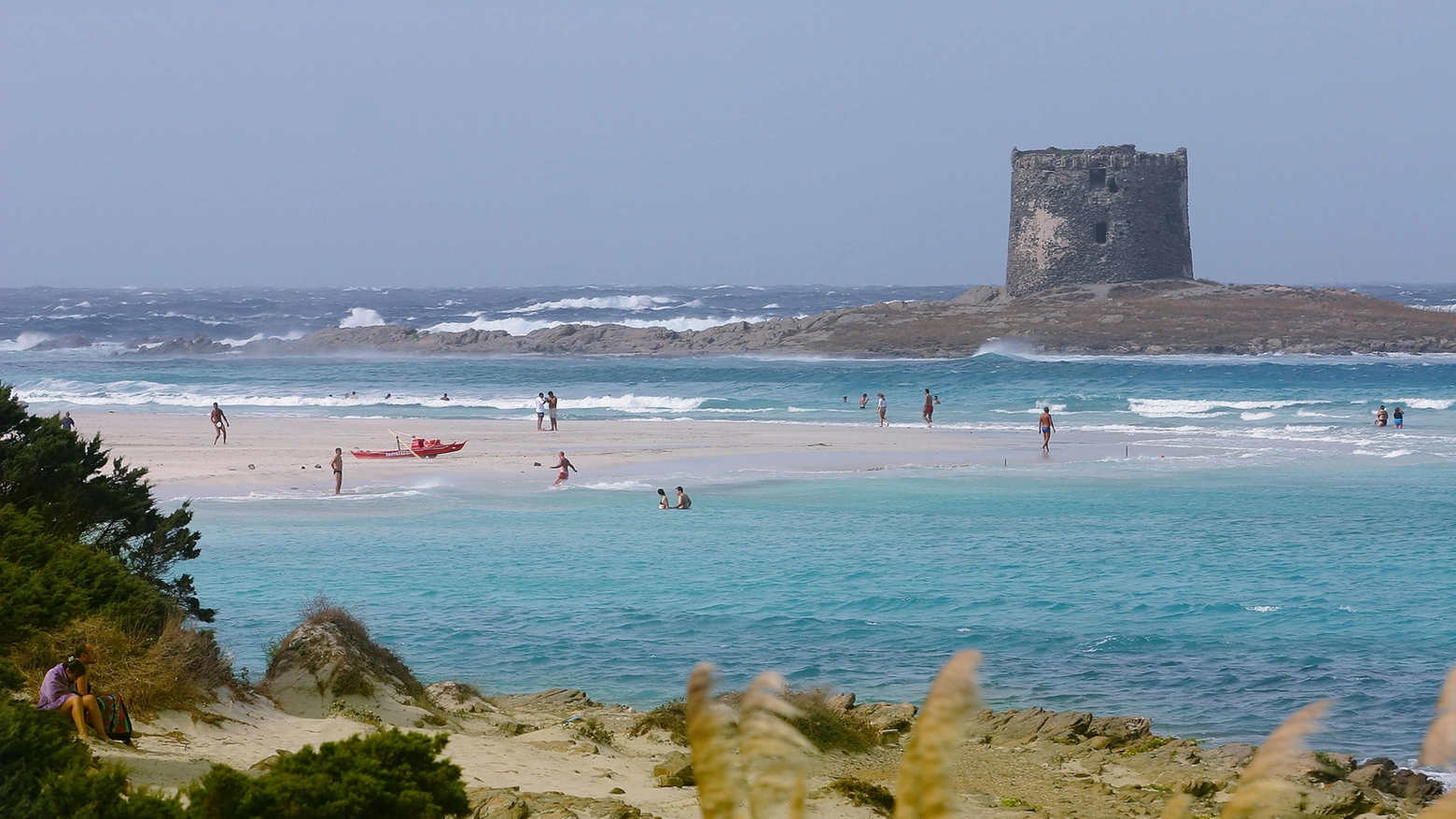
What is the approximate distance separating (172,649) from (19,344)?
77068mm

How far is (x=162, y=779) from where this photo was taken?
20.1ft

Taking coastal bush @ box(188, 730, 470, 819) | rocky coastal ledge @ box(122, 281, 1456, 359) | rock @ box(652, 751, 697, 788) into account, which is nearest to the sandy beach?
rock @ box(652, 751, 697, 788)

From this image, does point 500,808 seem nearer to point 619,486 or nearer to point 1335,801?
point 1335,801

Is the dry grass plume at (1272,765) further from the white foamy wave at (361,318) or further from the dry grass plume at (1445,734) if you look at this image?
the white foamy wave at (361,318)

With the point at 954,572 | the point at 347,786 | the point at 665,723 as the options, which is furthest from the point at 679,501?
the point at 347,786

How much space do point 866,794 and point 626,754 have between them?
176 centimetres

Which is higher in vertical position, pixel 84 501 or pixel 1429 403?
pixel 84 501

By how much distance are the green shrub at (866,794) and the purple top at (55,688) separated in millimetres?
3991

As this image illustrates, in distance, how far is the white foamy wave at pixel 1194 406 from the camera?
36.9 metres

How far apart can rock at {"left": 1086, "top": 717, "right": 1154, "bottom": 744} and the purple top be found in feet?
21.1

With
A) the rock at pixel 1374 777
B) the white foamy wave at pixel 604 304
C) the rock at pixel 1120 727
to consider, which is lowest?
the rock at pixel 1120 727

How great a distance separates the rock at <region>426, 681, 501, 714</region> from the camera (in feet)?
30.1

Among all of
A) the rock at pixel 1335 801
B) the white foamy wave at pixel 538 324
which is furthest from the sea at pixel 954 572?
the white foamy wave at pixel 538 324

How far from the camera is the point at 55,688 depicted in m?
6.41
